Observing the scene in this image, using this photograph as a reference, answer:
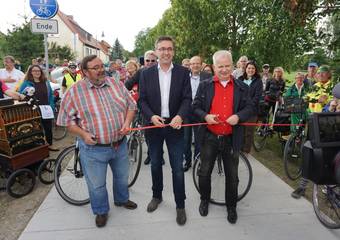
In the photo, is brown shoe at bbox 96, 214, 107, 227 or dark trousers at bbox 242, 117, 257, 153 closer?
brown shoe at bbox 96, 214, 107, 227

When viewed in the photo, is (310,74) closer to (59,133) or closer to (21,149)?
(21,149)

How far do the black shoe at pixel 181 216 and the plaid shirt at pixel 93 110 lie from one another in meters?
1.13

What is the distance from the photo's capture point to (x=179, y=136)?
350 cm

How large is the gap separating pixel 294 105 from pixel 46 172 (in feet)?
13.7

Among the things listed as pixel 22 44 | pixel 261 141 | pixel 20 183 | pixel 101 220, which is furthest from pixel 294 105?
pixel 22 44

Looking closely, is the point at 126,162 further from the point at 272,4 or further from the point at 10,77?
the point at 10,77

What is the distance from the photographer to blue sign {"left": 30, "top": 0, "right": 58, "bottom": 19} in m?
6.27

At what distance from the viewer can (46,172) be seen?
4.99 m

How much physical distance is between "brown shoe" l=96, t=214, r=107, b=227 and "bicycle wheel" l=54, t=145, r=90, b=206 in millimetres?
527

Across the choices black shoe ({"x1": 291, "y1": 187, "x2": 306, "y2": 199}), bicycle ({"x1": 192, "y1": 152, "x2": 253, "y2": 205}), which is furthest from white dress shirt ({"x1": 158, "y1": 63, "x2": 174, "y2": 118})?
black shoe ({"x1": 291, "y1": 187, "x2": 306, "y2": 199})

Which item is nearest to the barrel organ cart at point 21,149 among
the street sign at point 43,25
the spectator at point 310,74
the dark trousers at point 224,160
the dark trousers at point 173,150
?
the dark trousers at point 173,150

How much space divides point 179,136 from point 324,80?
2558 millimetres

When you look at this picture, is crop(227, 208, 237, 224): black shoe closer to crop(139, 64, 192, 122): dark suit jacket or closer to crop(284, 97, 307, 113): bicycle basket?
crop(139, 64, 192, 122): dark suit jacket

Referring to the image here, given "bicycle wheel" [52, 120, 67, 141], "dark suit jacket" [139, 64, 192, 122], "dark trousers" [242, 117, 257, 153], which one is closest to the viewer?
"dark suit jacket" [139, 64, 192, 122]
